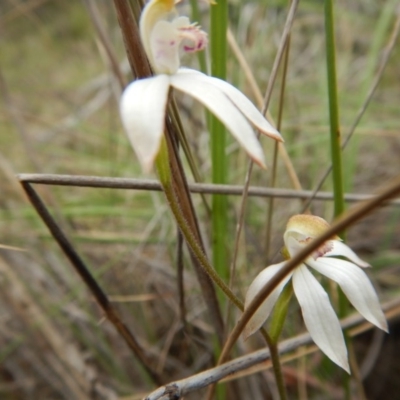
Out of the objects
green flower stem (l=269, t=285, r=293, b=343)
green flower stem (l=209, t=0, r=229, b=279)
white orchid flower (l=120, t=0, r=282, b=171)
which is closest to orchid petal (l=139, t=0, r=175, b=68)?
white orchid flower (l=120, t=0, r=282, b=171)

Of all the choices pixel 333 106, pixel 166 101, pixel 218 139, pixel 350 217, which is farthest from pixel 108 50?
pixel 350 217

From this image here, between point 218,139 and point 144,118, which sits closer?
point 144,118

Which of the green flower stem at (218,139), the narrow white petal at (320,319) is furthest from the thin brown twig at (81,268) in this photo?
the narrow white petal at (320,319)

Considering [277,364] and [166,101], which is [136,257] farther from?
[166,101]

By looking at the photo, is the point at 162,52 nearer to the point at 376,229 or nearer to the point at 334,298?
the point at 334,298

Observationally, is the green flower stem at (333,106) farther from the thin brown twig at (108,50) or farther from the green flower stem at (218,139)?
the thin brown twig at (108,50)

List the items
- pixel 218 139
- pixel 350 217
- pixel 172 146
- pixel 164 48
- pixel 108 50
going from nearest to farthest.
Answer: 1. pixel 350 217
2. pixel 164 48
3. pixel 172 146
4. pixel 218 139
5. pixel 108 50
